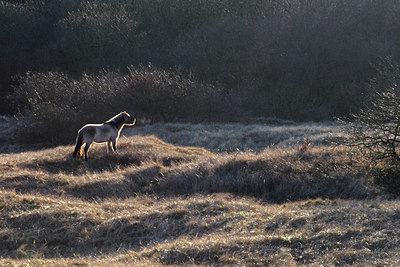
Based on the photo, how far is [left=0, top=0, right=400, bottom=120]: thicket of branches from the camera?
4025cm

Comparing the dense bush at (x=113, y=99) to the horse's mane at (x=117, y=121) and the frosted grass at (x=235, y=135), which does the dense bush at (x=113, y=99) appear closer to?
the frosted grass at (x=235, y=135)

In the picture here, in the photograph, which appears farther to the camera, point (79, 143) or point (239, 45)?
point (239, 45)

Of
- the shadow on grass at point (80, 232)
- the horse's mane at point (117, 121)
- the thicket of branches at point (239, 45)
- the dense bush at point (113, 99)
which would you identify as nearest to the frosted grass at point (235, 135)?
the dense bush at point (113, 99)

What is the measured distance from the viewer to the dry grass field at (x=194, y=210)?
9.02 m

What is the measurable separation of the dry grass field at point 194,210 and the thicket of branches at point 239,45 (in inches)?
867

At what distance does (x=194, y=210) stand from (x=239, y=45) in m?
33.9

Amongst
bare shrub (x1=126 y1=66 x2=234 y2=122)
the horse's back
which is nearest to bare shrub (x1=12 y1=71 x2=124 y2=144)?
bare shrub (x1=126 y1=66 x2=234 y2=122)

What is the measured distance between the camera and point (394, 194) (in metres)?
13.0

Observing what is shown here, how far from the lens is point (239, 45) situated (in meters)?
44.1

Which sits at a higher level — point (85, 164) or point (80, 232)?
point (80, 232)

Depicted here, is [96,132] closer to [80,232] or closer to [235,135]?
[80,232]

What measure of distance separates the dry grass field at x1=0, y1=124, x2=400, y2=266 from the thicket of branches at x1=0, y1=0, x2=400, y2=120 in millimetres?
22013

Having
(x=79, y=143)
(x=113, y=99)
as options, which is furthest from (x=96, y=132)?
(x=113, y=99)

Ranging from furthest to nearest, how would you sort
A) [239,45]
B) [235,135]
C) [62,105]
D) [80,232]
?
[239,45] → [62,105] → [235,135] → [80,232]
